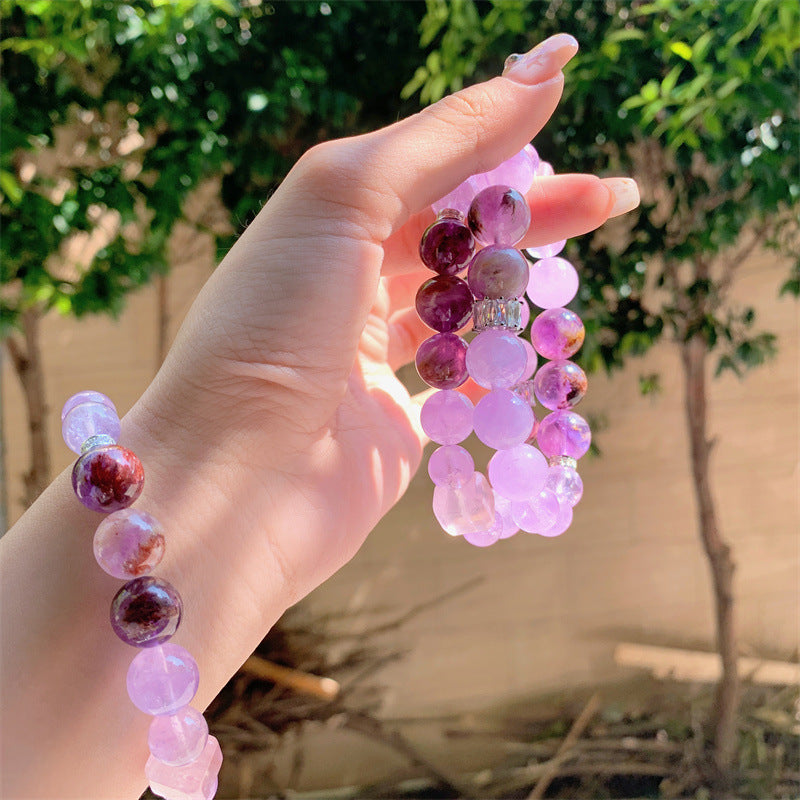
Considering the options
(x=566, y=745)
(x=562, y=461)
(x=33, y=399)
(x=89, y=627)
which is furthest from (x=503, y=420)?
(x=566, y=745)

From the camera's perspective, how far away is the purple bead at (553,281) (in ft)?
2.56

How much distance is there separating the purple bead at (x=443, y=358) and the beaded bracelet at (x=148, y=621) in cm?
27

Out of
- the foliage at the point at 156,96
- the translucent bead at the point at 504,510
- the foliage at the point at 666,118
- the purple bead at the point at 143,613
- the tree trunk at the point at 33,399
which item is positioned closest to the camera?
the purple bead at the point at 143,613

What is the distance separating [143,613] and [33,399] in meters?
1.45

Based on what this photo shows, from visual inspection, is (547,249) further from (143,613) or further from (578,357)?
(578,357)

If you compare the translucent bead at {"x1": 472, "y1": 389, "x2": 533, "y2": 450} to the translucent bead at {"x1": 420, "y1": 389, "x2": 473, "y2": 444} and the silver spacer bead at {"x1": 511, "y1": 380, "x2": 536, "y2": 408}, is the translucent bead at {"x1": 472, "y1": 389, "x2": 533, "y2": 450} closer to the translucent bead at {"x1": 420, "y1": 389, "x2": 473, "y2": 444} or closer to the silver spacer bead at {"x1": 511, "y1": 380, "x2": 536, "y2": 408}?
the translucent bead at {"x1": 420, "y1": 389, "x2": 473, "y2": 444}

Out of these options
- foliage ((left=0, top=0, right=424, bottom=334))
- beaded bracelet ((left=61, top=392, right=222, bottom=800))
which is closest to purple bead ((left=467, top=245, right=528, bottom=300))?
beaded bracelet ((left=61, top=392, right=222, bottom=800))

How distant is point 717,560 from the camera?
1.81 m

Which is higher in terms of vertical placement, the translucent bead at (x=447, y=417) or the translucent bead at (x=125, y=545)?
the translucent bead at (x=447, y=417)

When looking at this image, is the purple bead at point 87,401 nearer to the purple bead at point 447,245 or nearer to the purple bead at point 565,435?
the purple bead at point 447,245

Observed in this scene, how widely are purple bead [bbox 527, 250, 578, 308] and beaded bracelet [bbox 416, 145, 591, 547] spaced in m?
0.05

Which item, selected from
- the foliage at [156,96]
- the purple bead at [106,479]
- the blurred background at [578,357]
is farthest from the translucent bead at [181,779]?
the foliage at [156,96]

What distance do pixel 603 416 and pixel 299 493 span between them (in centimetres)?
146

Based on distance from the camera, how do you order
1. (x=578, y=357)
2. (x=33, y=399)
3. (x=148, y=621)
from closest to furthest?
(x=148, y=621) → (x=578, y=357) → (x=33, y=399)
